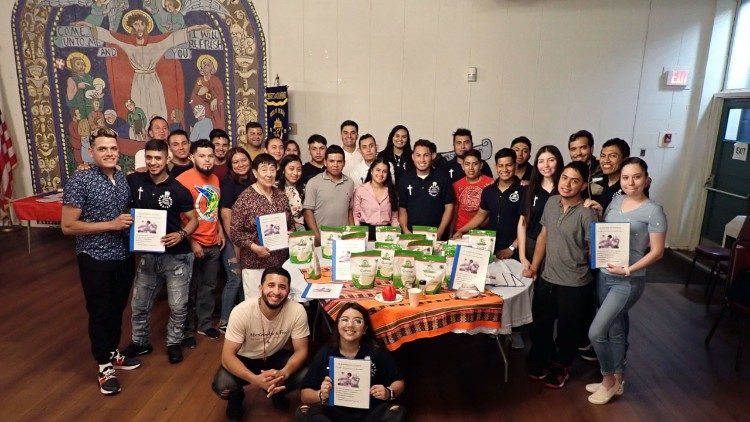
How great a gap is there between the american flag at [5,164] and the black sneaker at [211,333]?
4.32 meters

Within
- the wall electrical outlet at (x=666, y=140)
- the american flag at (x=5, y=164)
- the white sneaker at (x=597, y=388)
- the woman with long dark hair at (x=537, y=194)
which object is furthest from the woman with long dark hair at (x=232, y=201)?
the wall electrical outlet at (x=666, y=140)

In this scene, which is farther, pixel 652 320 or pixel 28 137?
pixel 28 137

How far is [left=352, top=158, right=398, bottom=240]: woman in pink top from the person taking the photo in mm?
3768

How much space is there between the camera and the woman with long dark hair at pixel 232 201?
357 centimetres

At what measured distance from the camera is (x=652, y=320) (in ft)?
13.5

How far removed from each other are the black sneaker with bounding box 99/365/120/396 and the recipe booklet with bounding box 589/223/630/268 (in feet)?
9.81

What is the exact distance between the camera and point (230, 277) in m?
3.66

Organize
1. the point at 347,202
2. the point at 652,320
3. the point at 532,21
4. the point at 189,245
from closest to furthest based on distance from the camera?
the point at 189,245
the point at 347,202
the point at 652,320
the point at 532,21

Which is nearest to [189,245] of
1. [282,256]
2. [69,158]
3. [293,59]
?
[282,256]

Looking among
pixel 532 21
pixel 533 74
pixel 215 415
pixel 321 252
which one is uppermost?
pixel 532 21

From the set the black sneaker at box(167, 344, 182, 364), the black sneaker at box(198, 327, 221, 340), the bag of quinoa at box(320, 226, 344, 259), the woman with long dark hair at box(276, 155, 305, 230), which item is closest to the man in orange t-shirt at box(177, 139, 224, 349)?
the black sneaker at box(198, 327, 221, 340)

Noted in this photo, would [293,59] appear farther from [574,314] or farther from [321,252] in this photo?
[574,314]

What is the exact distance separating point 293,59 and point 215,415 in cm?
455

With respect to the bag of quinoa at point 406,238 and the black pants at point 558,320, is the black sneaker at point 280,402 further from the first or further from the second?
the black pants at point 558,320
